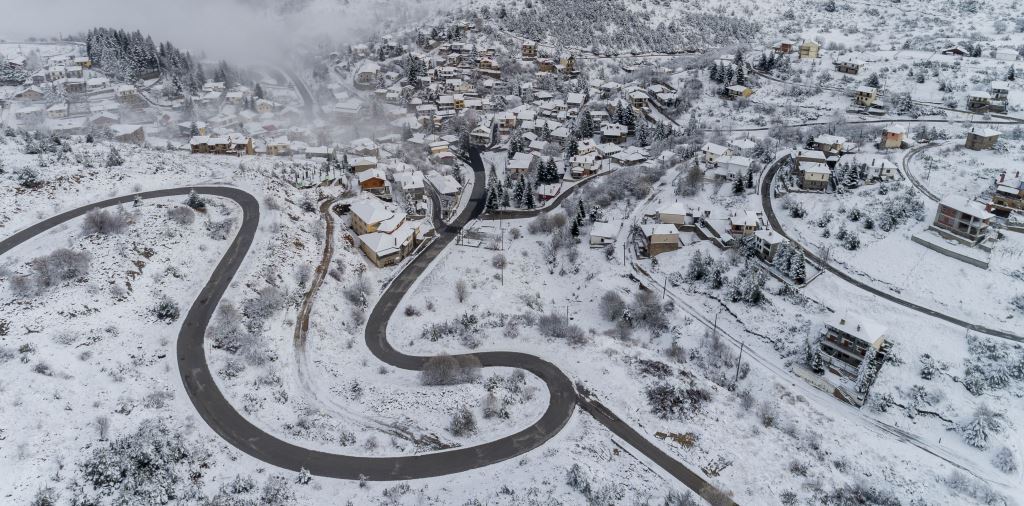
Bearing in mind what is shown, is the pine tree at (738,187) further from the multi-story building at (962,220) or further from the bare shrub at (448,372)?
the bare shrub at (448,372)

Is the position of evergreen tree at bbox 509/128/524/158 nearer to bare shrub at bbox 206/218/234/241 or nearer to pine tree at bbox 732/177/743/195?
pine tree at bbox 732/177/743/195

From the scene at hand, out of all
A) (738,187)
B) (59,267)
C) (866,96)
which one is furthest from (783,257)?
(59,267)

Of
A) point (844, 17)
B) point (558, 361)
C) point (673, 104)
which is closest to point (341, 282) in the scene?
point (558, 361)

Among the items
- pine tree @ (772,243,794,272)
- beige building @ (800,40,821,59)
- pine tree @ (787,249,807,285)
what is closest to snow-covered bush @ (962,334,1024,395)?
pine tree @ (787,249,807,285)

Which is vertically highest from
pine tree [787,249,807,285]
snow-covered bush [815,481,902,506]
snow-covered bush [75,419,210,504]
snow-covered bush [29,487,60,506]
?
snow-covered bush [29,487,60,506]

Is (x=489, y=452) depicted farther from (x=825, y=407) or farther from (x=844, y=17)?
(x=844, y=17)
